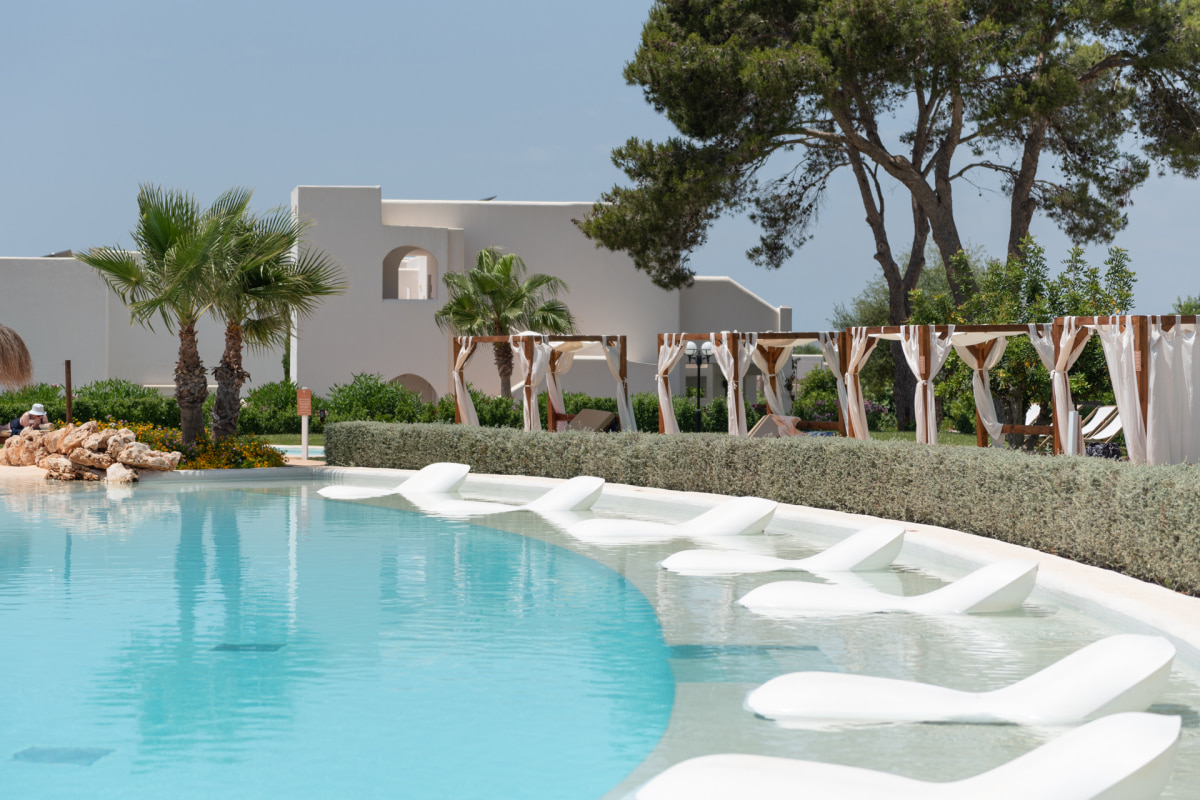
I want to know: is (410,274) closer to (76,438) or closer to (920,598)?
(76,438)

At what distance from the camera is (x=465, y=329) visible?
27.6 metres

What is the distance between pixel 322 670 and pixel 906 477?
6742mm

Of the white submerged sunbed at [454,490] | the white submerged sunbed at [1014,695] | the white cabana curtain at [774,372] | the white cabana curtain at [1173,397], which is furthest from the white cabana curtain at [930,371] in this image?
the white submerged sunbed at [1014,695]

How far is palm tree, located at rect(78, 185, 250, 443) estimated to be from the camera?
1653cm

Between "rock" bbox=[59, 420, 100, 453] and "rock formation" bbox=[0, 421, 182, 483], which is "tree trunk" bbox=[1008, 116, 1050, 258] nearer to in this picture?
"rock formation" bbox=[0, 421, 182, 483]

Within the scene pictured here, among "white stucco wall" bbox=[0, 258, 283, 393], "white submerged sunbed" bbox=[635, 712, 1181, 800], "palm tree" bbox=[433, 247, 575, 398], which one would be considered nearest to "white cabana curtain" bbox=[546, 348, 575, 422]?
"palm tree" bbox=[433, 247, 575, 398]

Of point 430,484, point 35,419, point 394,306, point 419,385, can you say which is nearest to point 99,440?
point 35,419

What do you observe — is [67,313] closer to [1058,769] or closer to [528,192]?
[528,192]

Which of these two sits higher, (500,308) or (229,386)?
(500,308)

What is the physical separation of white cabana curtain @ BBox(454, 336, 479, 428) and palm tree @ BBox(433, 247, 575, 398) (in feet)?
23.6

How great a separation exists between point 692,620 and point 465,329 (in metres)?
21.1

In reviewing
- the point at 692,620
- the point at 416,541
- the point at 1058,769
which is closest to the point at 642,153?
the point at 416,541

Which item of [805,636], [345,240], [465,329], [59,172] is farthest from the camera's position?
[59,172]

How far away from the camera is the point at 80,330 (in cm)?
3316
